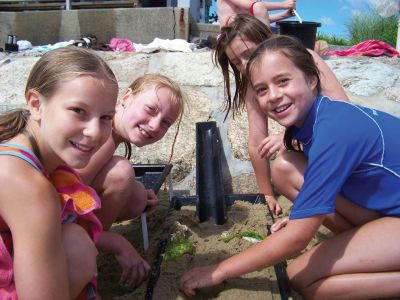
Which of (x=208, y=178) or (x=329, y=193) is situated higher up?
(x=329, y=193)

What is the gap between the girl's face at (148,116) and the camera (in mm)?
1916

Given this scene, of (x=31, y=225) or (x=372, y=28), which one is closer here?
(x=31, y=225)

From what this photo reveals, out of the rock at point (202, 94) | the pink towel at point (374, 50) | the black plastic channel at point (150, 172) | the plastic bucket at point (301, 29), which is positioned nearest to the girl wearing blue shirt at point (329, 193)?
the black plastic channel at point (150, 172)

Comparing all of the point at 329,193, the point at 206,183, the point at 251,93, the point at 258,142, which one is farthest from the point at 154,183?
the point at 329,193

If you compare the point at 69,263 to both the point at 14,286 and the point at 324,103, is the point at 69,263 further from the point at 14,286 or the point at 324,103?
the point at 324,103

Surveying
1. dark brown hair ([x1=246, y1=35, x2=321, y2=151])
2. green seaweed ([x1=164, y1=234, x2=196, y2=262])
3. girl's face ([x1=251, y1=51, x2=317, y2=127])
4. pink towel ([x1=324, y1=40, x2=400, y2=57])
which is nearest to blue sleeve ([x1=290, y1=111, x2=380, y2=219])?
girl's face ([x1=251, y1=51, x2=317, y2=127])

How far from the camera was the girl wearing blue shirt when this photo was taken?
1.49 metres

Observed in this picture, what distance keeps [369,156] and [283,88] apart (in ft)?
1.34

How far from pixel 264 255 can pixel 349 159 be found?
0.45m

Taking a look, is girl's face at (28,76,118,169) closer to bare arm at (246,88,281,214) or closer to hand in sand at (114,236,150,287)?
hand in sand at (114,236,150,287)

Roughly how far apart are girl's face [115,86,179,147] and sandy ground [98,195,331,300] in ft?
1.50

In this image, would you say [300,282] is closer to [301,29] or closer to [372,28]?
[301,29]

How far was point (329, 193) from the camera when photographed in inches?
58.0

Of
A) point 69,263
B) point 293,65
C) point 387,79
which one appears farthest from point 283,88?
point 387,79
